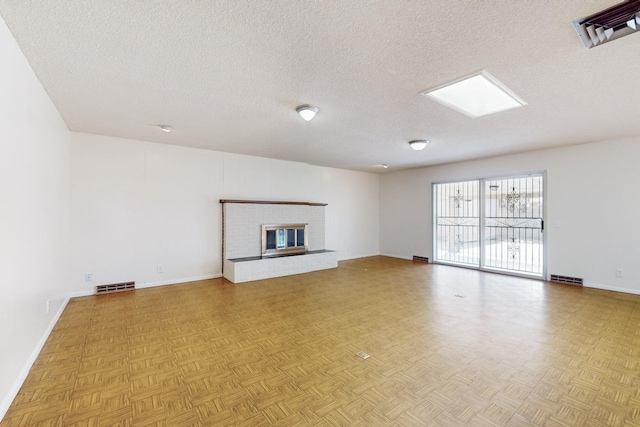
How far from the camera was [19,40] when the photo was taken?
194 centimetres

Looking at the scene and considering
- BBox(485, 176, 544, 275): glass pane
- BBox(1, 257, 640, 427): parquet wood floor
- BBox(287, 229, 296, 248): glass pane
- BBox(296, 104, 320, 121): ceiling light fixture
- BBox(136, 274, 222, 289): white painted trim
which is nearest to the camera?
BBox(1, 257, 640, 427): parquet wood floor

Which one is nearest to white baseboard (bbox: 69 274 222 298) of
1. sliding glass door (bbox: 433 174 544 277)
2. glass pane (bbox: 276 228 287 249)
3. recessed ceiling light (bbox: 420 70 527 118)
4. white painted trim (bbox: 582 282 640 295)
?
glass pane (bbox: 276 228 287 249)

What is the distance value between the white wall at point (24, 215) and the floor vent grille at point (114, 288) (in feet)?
3.55

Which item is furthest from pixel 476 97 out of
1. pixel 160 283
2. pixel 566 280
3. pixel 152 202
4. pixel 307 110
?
pixel 160 283

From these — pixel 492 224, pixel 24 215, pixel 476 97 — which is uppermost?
pixel 476 97

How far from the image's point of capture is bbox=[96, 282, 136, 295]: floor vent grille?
431 cm

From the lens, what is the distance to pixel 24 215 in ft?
7.15

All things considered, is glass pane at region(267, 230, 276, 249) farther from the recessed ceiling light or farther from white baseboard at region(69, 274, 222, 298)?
the recessed ceiling light

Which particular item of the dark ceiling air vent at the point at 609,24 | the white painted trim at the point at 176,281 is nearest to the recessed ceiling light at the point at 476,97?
the dark ceiling air vent at the point at 609,24

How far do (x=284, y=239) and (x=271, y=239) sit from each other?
0.32 meters

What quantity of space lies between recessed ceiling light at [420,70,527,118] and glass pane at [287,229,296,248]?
13.4ft

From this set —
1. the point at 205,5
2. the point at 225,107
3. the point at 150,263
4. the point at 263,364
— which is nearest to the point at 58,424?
the point at 263,364

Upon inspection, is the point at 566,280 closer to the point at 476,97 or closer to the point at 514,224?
the point at 514,224

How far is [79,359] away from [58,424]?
3.04 ft
